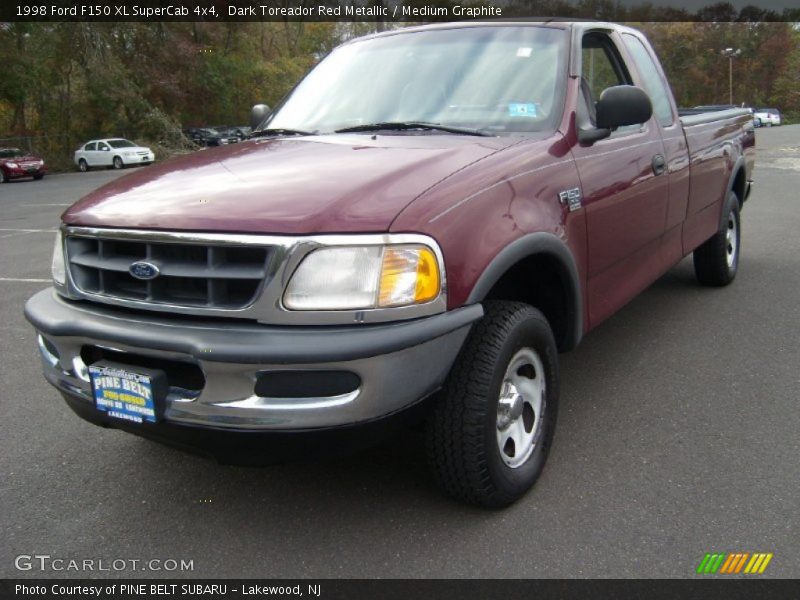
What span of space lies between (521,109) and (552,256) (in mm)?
784

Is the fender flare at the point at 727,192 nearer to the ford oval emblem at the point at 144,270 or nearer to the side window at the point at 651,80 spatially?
the side window at the point at 651,80

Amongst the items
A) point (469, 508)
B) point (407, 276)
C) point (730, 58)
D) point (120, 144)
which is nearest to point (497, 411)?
point (469, 508)

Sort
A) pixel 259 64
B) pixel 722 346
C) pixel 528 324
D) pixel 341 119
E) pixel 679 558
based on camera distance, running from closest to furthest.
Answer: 1. pixel 679 558
2. pixel 528 324
3. pixel 341 119
4. pixel 722 346
5. pixel 259 64

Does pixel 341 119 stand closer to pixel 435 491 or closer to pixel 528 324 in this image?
pixel 528 324

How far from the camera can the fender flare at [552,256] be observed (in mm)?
2598

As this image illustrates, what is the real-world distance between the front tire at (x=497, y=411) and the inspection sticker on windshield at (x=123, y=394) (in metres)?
0.96

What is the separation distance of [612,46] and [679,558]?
2898 millimetres

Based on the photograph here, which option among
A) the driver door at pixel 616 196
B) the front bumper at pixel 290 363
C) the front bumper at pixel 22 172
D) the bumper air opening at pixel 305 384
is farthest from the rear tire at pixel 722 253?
the front bumper at pixel 22 172

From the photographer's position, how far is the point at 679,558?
253 centimetres

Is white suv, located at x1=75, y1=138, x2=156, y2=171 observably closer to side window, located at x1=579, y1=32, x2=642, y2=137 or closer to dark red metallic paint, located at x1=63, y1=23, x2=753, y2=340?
side window, located at x1=579, y1=32, x2=642, y2=137

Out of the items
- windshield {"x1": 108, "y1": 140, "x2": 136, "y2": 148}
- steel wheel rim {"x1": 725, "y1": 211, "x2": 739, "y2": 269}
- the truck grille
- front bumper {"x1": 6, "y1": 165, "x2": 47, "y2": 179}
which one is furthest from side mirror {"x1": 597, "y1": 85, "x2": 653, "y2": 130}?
windshield {"x1": 108, "y1": 140, "x2": 136, "y2": 148}

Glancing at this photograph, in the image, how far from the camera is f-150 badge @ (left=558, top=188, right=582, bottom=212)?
3.13 m

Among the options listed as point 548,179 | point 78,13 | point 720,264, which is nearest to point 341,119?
point 548,179

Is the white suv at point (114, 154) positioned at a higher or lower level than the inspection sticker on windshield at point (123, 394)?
lower
